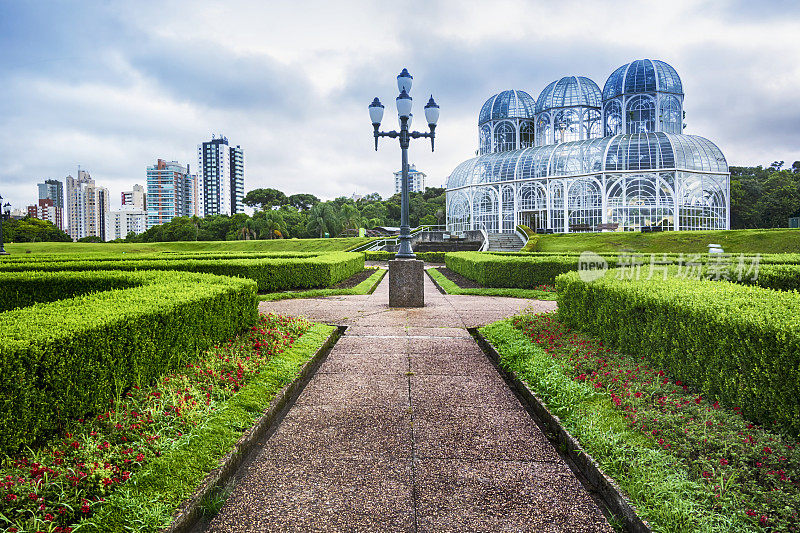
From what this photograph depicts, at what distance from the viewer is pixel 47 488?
2.58 metres

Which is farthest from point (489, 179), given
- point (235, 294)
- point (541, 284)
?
point (235, 294)

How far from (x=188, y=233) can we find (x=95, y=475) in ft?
180

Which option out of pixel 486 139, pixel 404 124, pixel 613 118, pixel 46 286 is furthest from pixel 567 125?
pixel 46 286

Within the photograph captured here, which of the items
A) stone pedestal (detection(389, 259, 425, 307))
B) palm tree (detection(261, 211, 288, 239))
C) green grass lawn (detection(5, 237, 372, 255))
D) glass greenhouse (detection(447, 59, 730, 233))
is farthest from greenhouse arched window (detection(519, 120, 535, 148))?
stone pedestal (detection(389, 259, 425, 307))

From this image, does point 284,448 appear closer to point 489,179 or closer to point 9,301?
point 9,301

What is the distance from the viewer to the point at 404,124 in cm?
1051

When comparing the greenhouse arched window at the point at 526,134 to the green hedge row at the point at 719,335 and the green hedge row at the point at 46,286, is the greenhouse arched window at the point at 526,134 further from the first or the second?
the green hedge row at the point at 46,286

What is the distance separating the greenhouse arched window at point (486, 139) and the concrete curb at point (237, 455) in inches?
1850

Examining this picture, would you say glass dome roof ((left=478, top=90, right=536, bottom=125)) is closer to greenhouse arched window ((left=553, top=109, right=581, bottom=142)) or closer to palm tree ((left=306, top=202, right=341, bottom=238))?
greenhouse arched window ((left=553, top=109, right=581, bottom=142))

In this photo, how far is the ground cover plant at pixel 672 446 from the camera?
7.90ft

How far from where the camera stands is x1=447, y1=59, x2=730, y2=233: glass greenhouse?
3431 centimetres

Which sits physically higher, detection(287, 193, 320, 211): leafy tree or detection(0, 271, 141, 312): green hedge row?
detection(287, 193, 320, 211): leafy tree

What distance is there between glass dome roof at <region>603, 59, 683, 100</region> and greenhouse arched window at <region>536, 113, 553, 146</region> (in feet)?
20.3

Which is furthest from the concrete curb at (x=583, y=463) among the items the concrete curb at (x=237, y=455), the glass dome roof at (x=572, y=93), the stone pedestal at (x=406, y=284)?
the glass dome roof at (x=572, y=93)
